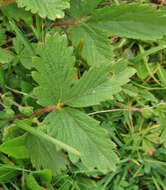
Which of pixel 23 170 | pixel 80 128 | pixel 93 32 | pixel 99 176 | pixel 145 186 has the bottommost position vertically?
pixel 145 186

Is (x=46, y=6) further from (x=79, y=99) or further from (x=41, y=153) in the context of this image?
(x=41, y=153)

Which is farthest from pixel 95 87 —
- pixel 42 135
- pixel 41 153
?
pixel 41 153

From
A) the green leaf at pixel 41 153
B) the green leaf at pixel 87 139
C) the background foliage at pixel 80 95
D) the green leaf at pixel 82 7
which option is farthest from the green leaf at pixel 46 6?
the green leaf at pixel 41 153

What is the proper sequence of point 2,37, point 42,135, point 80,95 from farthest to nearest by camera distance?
1. point 2,37
2. point 80,95
3. point 42,135

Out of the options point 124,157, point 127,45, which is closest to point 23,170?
→ point 124,157

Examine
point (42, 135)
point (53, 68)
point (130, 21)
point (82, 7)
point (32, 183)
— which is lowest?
point (32, 183)

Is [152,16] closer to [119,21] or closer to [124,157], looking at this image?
[119,21]
